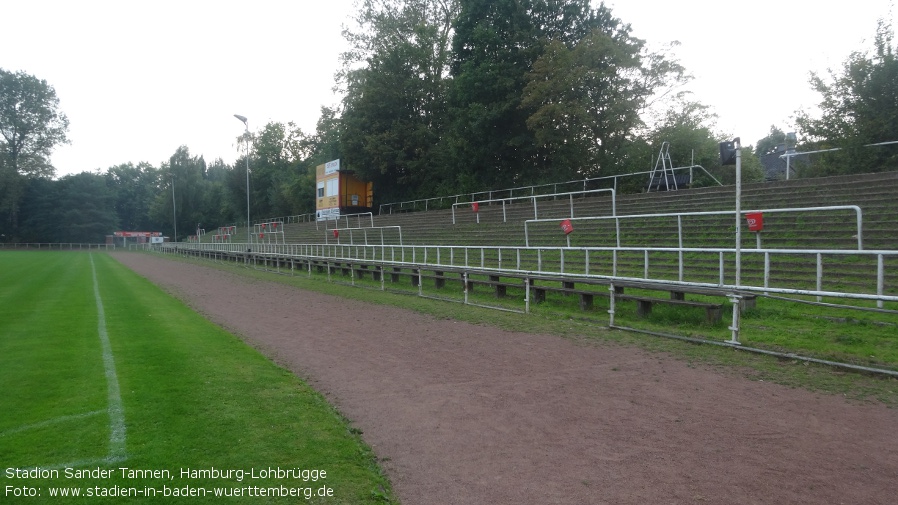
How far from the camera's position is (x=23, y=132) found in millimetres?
83875

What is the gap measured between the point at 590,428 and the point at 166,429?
3.64 metres

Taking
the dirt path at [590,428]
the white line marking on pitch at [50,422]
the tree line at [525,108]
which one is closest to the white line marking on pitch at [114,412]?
the white line marking on pitch at [50,422]

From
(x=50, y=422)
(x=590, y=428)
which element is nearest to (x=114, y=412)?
(x=50, y=422)

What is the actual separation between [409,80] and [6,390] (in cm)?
4319

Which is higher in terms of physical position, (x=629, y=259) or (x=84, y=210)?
(x=84, y=210)

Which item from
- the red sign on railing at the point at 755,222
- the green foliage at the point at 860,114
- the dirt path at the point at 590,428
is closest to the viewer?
the dirt path at the point at 590,428

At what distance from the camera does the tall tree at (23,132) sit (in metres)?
81.9

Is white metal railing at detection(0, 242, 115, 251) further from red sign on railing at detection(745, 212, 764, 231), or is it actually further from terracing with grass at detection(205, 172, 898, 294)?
red sign on railing at detection(745, 212, 764, 231)

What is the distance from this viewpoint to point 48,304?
602 inches

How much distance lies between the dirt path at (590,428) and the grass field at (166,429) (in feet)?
1.44

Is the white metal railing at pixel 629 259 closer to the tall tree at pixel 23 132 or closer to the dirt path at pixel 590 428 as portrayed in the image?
the dirt path at pixel 590 428

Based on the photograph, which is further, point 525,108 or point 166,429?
point 525,108

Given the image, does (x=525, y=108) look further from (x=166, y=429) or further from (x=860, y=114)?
(x=166, y=429)

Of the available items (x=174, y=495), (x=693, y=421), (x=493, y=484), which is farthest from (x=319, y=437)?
(x=693, y=421)
